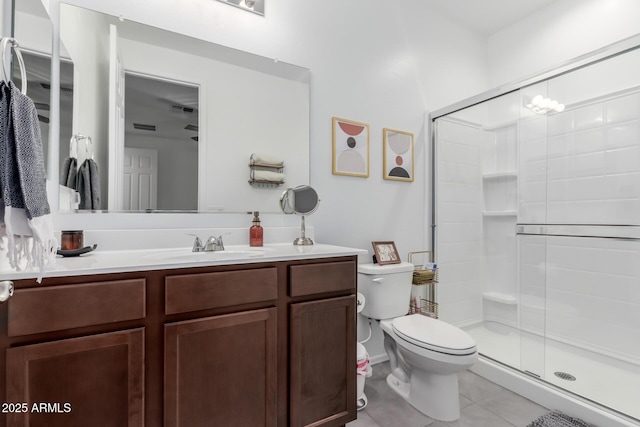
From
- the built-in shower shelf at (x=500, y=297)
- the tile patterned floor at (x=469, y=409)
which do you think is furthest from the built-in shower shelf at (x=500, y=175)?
the tile patterned floor at (x=469, y=409)

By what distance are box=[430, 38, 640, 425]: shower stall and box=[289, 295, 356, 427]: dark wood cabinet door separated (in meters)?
1.22

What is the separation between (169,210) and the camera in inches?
62.6

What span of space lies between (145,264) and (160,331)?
0.24 metres

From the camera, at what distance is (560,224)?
6.69ft

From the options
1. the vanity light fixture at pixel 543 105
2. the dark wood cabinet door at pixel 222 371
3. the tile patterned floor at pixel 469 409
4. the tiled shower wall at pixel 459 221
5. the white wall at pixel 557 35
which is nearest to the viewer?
the dark wood cabinet door at pixel 222 371

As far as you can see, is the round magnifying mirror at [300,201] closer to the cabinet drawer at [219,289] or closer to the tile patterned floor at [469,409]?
the cabinet drawer at [219,289]

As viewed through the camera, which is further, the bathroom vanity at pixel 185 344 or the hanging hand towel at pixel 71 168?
the hanging hand towel at pixel 71 168

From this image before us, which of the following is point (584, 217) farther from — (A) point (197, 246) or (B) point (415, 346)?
(A) point (197, 246)

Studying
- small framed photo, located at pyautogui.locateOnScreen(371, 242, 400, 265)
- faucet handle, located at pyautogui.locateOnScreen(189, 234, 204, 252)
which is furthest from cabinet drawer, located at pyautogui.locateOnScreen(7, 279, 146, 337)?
small framed photo, located at pyautogui.locateOnScreen(371, 242, 400, 265)

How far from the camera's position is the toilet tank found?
1952 mm

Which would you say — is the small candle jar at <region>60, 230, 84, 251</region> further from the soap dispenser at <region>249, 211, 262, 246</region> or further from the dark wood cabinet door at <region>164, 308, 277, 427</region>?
the soap dispenser at <region>249, 211, 262, 246</region>

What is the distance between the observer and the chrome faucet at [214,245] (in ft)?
4.93

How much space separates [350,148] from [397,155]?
0.45 m

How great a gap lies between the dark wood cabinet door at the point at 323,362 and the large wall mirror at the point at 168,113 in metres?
0.72
